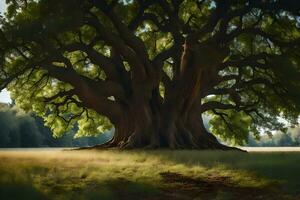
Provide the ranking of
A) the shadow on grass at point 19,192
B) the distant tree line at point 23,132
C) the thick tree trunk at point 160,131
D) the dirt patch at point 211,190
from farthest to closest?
1. the distant tree line at point 23,132
2. the thick tree trunk at point 160,131
3. the dirt patch at point 211,190
4. the shadow on grass at point 19,192

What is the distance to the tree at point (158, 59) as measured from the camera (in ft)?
84.2

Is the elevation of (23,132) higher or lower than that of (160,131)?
higher

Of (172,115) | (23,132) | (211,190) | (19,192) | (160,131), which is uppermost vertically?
(23,132)

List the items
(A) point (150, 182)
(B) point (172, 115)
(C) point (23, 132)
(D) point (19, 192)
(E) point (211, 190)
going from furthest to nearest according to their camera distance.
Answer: (C) point (23, 132)
(B) point (172, 115)
(A) point (150, 182)
(E) point (211, 190)
(D) point (19, 192)

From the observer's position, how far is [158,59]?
99.2 ft

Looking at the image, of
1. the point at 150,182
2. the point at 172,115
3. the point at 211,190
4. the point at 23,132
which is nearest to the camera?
the point at 211,190

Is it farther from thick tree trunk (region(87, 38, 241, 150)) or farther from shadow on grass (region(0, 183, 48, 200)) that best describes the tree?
shadow on grass (region(0, 183, 48, 200))

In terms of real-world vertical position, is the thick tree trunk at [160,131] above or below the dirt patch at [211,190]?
above

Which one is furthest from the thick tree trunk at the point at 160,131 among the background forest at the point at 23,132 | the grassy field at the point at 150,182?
the background forest at the point at 23,132

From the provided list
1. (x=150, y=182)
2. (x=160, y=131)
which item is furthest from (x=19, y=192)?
(x=160, y=131)

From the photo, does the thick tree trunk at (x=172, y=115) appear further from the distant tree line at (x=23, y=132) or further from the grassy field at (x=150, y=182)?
the distant tree line at (x=23, y=132)

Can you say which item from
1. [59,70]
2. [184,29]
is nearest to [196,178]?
[59,70]

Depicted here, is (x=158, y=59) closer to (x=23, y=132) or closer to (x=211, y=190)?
(x=211, y=190)

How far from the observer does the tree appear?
25.7 m
